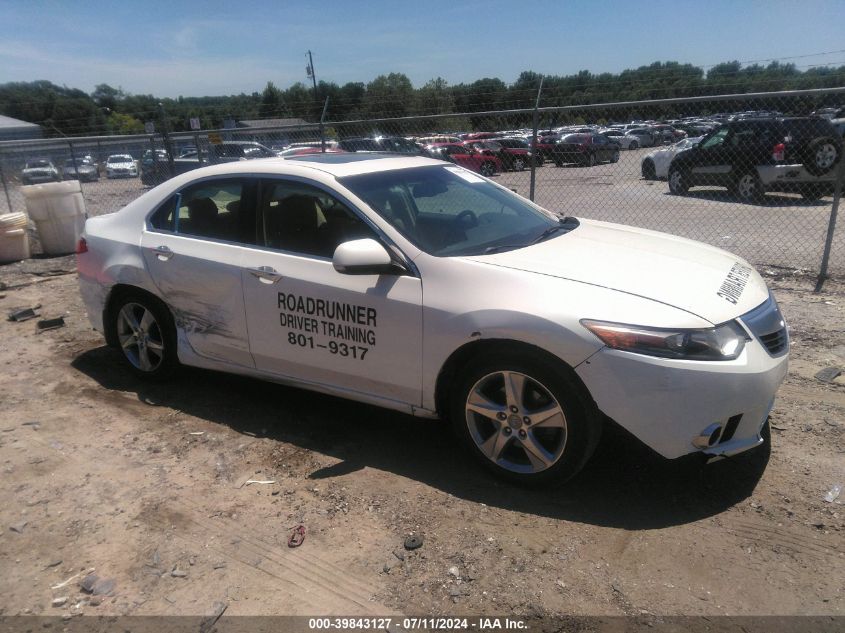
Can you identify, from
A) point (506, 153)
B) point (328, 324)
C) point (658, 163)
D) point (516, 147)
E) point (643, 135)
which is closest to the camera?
point (328, 324)

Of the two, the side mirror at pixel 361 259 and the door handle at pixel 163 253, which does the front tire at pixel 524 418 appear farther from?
the door handle at pixel 163 253

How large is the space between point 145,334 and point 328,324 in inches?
70.2

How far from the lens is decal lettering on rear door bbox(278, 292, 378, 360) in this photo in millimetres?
3480

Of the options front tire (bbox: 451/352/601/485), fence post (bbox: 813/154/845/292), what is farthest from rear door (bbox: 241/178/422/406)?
fence post (bbox: 813/154/845/292)

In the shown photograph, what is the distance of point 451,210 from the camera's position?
13.3ft

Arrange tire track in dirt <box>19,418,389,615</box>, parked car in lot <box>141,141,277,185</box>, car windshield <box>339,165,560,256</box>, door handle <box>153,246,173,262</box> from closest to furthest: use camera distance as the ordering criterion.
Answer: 1. tire track in dirt <box>19,418,389,615</box>
2. car windshield <box>339,165,560,256</box>
3. door handle <box>153,246,173,262</box>
4. parked car in lot <box>141,141,277,185</box>

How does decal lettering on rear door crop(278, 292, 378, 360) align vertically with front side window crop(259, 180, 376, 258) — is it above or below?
below

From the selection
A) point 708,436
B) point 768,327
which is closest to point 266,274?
point 708,436

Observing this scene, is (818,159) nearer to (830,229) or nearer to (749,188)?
(749,188)

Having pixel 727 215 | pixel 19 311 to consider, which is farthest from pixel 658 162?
pixel 19 311

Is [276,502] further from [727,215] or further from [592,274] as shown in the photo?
[727,215]

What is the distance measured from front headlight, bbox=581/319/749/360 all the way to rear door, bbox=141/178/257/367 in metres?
2.22

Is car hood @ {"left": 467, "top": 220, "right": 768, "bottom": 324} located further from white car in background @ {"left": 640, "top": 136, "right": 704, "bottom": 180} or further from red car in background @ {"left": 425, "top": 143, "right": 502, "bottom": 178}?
white car in background @ {"left": 640, "top": 136, "right": 704, "bottom": 180}

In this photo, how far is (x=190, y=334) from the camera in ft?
14.1
